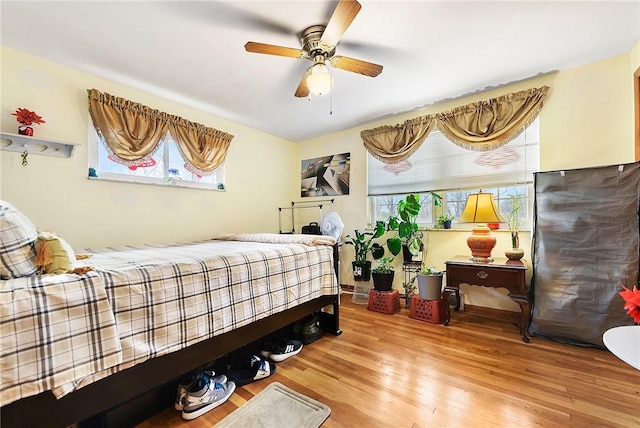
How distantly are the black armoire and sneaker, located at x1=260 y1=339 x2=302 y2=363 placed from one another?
6.58 feet

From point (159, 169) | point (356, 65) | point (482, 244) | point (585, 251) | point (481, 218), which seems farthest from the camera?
point (159, 169)

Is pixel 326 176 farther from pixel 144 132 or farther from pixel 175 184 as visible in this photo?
pixel 144 132

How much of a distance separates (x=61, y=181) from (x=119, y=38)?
4.11ft

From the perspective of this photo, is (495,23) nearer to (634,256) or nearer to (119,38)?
(634,256)

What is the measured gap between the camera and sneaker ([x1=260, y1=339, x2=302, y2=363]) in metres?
1.92

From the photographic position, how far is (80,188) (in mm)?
2275

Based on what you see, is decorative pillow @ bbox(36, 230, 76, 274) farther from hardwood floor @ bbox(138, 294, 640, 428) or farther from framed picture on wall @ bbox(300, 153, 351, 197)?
framed picture on wall @ bbox(300, 153, 351, 197)

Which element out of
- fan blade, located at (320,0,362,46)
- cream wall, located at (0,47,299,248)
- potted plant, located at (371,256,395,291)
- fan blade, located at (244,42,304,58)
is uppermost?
fan blade, located at (320,0,362,46)

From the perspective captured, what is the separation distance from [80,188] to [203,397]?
2.08m

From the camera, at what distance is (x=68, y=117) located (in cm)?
223

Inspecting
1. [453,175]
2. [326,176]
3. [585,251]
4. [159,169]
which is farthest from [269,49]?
[585,251]

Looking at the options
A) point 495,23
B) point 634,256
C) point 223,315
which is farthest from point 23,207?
point 634,256

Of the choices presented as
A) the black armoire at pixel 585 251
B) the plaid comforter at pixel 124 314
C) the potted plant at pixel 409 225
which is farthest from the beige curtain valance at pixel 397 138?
the plaid comforter at pixel 124 314

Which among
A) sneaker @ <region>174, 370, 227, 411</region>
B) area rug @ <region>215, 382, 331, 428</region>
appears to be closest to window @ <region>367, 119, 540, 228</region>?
area rug @ <region>215, 382, 331, 428</region>
